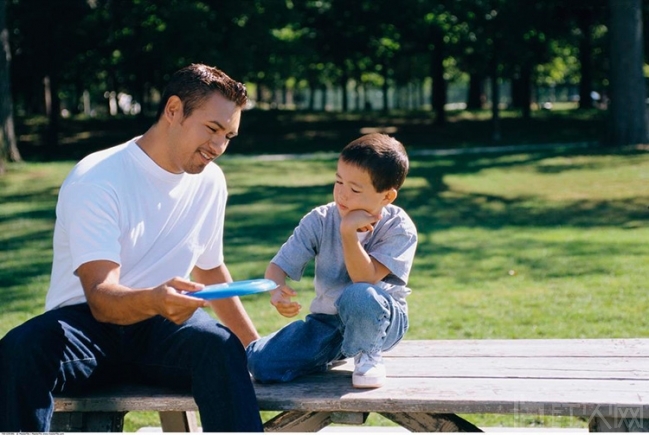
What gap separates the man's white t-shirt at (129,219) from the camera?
3334 millimetres

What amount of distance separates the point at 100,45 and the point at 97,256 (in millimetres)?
25374

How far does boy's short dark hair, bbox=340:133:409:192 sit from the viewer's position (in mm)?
3469

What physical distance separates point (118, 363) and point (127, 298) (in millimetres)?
431

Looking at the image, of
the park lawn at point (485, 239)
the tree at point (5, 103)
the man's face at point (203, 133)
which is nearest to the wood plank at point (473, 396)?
the man's face at point (203, 133)

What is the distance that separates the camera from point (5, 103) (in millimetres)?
18484

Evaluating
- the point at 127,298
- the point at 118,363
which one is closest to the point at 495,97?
the point at 118,363

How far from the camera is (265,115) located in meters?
33.5

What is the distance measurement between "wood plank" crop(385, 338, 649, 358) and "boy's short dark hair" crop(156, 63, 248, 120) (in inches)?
47.0

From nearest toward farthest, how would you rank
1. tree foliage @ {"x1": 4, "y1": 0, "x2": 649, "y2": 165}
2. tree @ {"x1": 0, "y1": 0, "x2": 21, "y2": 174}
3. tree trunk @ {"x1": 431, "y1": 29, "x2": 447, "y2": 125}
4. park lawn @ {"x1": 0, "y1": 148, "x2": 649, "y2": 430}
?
1. park lawn @ {"x1": 0, "y1": 148, "x2": 649, "y2": 430}
2. tree @ {"x1": 0, "y1": 0, "x2": 21, "y2": 174}
3. tree foliage @ {"x1": 4, "y1": 0, "x2": 649, "y2": 165}
4. tree trunk @ {"x1": 431, "y1": 29, "x2": 447, "y2": 125}

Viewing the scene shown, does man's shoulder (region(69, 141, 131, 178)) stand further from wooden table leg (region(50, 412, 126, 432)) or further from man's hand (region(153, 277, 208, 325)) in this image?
wooden table leg (region(50, 412, 126, 432))

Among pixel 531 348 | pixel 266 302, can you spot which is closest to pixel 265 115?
pixel 266 302

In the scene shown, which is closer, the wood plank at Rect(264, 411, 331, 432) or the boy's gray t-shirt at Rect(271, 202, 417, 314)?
the wood plank at Rect(264, 411, 331, 432)

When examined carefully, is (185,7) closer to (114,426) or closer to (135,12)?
(135,12)

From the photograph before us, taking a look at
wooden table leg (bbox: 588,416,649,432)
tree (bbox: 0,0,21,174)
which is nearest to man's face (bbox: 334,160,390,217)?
wooden table leg (bbox: 588,416,649,432)
